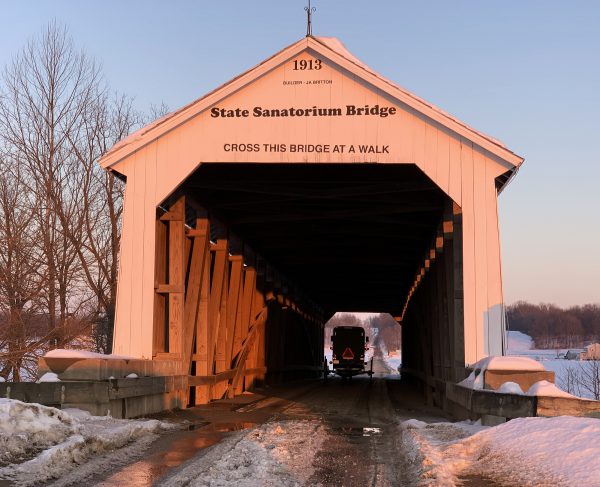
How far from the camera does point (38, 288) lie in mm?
26422

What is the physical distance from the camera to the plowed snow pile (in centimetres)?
662

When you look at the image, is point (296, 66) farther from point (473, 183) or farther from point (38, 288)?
point (38, 288)

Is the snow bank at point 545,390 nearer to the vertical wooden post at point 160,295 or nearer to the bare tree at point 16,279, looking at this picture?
the vertical wooden post at point 160,295

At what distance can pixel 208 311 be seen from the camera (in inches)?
730

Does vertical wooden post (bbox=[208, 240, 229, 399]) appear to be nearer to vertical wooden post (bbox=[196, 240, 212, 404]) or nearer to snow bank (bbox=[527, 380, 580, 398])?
vertical wooden post (bbox=[196, 240, 212, 404])

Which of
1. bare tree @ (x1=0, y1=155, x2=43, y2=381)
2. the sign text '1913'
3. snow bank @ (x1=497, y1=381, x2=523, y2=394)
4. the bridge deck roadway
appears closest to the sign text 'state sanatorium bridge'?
the sign text '1913'

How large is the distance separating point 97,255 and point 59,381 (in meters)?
19.8

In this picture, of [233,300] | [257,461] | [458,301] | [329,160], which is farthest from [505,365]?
[233,300]

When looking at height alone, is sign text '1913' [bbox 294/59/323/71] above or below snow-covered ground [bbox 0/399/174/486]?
above

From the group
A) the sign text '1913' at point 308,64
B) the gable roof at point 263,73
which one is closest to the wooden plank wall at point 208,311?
the gable roof at point 263,73

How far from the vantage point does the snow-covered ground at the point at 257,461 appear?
722 cm

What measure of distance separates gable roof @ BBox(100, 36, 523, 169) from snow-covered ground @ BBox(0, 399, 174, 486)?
7247 millimetres

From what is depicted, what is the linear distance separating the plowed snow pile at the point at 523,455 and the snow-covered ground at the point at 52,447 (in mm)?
3645

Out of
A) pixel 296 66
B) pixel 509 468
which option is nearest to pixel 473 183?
pixel 296 66
